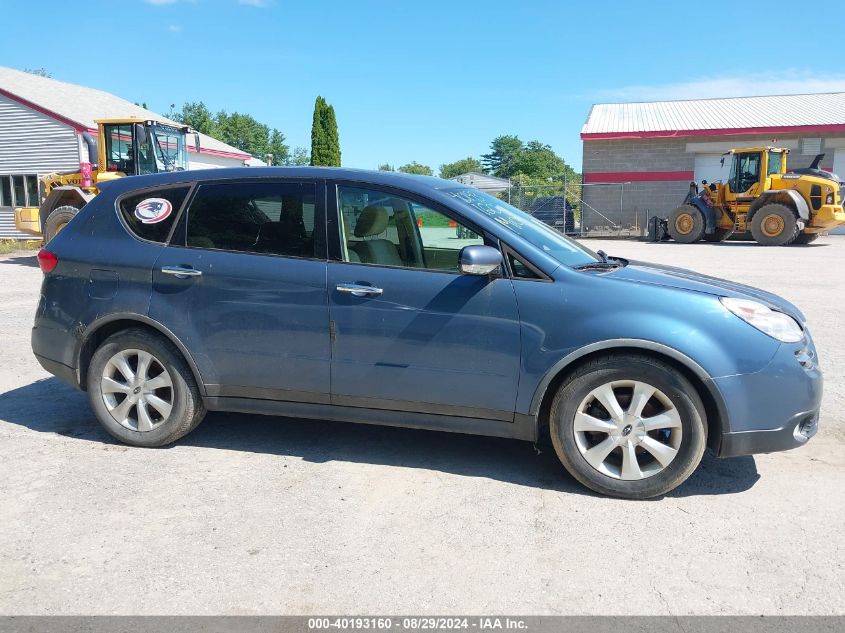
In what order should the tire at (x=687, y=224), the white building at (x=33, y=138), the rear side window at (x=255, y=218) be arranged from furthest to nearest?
the white building at (x=33, y=138), the tire at (x=687, y=224), the rear side window at (x=255, y=218)

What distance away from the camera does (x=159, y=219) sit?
4438 millimetres

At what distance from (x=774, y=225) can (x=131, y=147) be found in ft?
62.3

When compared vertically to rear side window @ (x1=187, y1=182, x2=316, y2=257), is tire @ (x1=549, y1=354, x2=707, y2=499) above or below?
below

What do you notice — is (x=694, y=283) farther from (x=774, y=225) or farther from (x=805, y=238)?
(x=805, y=238)

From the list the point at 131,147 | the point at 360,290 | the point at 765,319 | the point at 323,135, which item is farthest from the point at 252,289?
the point at 323,135

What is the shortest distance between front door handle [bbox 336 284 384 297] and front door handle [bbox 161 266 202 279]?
94 centimetres

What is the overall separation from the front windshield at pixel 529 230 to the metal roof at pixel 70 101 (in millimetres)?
21607

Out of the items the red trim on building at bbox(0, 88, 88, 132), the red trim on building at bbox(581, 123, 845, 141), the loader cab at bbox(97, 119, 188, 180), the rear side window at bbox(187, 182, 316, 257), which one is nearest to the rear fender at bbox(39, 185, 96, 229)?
the loader cab at bbox(97, 119, 188, 180)

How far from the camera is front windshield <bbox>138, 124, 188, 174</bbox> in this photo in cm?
1672

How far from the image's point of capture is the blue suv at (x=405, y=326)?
140 inches

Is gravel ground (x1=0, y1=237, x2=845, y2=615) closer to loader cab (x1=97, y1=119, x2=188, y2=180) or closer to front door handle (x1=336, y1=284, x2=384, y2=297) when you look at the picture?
front door handle (x1=336, y1=284, x2=384, y2=297)

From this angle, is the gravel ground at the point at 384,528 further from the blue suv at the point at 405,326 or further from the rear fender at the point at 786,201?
the rear fender at the point at 786,201

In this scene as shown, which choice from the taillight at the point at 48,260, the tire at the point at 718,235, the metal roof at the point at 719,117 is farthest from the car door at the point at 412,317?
the metal roof at the point at 719,117

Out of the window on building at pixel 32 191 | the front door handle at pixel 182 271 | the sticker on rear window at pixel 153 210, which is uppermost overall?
the window on building at pixel 32 191
